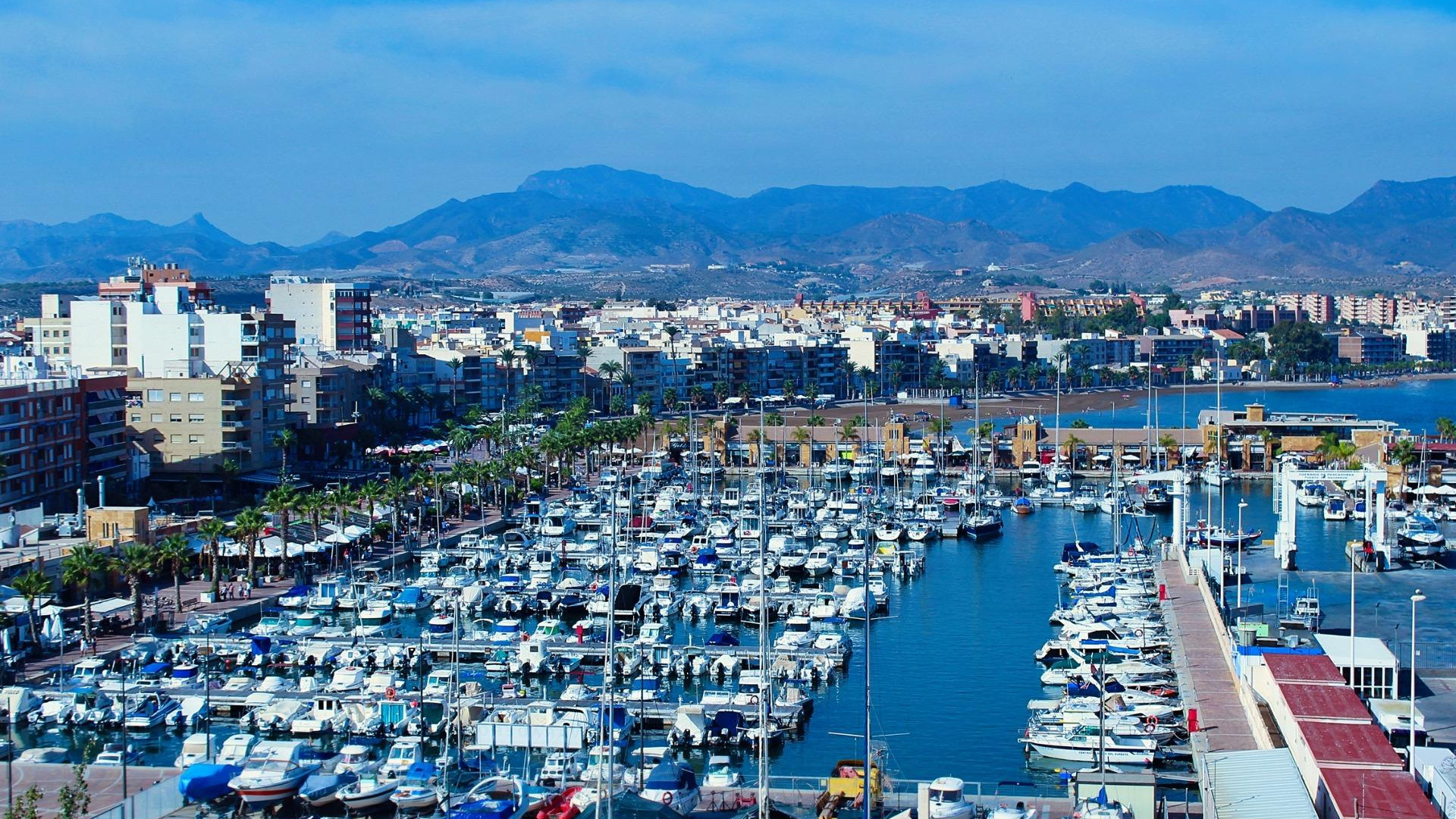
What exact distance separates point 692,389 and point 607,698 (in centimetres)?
4648

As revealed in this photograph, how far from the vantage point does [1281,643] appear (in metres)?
19.3

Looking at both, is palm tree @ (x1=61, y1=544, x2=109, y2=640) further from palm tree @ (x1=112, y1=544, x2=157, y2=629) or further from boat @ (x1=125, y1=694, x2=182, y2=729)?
boat @ (x1=125, y1=694, x2=182, y2=729)

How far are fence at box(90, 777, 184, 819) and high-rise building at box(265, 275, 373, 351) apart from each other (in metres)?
41.8

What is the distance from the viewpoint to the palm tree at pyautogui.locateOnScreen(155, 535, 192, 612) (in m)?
23.1

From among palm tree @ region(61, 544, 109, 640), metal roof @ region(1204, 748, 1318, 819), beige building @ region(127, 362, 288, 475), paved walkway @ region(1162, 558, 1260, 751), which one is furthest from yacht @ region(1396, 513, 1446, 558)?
beige building @ region(127, 362, 288, 475)

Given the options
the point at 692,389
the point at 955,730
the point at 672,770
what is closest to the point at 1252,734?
the point at 955,730

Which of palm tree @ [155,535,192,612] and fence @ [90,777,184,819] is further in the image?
palm tree @ [155,535,192,612]

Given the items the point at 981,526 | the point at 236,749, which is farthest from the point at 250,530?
the point at 981,526

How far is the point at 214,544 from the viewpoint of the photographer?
2442 cm

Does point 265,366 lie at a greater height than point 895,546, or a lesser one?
greater

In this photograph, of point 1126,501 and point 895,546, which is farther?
point 1126,501

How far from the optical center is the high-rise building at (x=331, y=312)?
55719 millimetres

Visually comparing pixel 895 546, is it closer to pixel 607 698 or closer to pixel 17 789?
pixel 607 698

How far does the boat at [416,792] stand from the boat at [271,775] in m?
0.88
